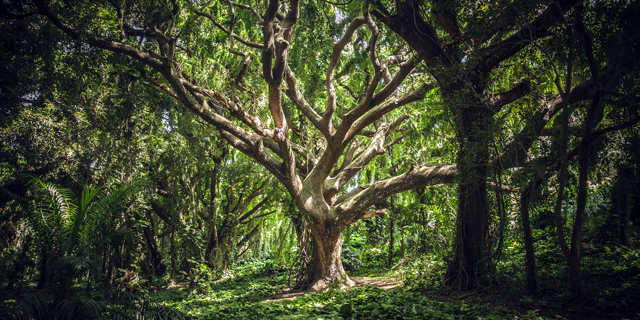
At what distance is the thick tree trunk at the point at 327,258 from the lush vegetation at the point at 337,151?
45 mm

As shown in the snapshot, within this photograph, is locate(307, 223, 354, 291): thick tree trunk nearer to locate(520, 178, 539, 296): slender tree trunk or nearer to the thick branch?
the thick branch

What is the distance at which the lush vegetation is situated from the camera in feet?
10.8

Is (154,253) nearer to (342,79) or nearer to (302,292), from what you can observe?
(302,292)

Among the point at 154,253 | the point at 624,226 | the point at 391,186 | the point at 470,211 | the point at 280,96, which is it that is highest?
the point at 280,96

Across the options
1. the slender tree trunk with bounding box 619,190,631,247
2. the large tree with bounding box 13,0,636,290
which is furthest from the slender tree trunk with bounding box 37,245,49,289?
the slender tree trunk with bounding box 619,190,631,247

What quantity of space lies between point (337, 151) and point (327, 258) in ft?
6.96

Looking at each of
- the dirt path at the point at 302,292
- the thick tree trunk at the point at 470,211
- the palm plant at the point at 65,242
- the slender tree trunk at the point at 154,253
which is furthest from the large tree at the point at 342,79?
the slender tree trunk at the point at 154,253

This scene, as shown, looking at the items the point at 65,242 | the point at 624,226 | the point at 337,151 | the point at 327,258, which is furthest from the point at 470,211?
the point at 65,242

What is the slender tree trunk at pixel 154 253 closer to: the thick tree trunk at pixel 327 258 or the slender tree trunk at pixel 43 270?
the thick tree trunk at pixel 327 258

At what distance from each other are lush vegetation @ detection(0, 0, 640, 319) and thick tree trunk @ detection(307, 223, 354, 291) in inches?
1.8

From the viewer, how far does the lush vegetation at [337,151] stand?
329 cm

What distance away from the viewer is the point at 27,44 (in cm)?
422

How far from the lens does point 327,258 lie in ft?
20.8

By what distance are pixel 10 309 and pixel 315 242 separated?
4.65 m
